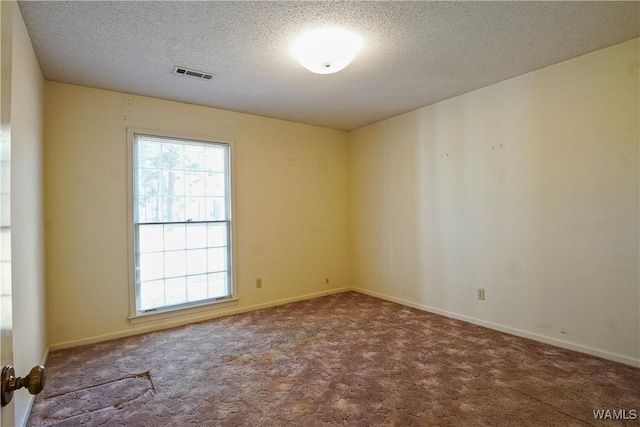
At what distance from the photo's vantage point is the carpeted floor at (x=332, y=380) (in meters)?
2.01

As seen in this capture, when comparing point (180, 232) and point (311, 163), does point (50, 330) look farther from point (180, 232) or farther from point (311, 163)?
point (311, 163)

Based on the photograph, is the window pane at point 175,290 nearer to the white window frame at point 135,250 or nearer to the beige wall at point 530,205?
the white window frame at point 135,250

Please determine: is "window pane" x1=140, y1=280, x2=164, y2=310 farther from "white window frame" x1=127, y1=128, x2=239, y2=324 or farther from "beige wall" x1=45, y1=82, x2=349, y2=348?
"beige wall" x1=45, y1=82, x2=349, y2=348

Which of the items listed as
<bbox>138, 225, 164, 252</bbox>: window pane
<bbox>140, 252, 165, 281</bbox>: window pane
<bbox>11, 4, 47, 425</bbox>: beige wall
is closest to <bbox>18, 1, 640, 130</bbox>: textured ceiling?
<bbox>11, 4, 47, 425</bbox>: beige wall

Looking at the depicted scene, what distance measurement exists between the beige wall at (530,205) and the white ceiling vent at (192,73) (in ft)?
8.25

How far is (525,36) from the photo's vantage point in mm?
2480

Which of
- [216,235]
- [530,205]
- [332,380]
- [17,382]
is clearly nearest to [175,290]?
[216,235]

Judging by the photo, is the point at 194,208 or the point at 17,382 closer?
the point at 17,382

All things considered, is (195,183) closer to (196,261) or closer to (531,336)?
(196,261)

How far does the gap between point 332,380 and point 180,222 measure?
8.00ft

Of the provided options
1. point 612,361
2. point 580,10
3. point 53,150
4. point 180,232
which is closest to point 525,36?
point 580,10

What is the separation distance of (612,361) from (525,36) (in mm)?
2617

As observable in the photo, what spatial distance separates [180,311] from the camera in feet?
12.3

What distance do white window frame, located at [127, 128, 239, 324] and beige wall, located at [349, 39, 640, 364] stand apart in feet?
6.95
